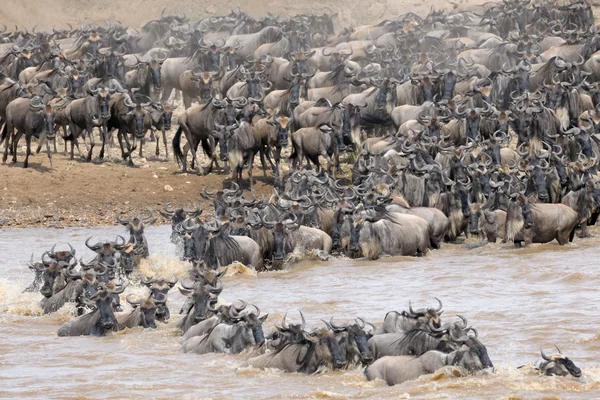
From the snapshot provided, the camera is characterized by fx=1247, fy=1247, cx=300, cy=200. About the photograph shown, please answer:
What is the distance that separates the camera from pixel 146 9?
47.8 meters

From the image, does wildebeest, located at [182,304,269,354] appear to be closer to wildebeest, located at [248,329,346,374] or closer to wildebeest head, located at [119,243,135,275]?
wildebeest, located at [248,329,346,374]

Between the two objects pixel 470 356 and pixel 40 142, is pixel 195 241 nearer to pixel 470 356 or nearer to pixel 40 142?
pixel 470 356

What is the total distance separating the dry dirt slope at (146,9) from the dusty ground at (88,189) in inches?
820

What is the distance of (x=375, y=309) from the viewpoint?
1579cm

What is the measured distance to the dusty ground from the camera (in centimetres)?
2408

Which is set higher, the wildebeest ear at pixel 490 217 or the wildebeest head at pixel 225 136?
the wildebeest head at pixel 225 136

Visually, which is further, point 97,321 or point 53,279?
point 53,279

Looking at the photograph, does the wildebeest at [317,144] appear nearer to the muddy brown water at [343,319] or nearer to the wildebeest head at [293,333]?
the muddy brown water at [343,319]

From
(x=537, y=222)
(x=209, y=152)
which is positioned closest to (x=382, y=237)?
(x=537, y=222)

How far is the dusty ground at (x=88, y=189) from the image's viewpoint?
24078 mm

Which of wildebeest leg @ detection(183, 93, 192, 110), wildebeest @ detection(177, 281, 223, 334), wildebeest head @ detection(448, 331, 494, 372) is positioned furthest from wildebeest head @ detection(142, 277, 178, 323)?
wildebeest leg @ detection(183, 93, 192, 110)

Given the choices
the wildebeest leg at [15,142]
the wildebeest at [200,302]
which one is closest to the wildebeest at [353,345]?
the wildebeest at [200,302]

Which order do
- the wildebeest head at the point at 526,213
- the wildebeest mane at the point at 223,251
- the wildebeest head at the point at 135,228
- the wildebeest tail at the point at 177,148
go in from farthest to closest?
1. the wildebeest tail at the point at 177,148
2. the wildebeest head at the point at 526,213
3. the wildebeest head at the point at 135,228
4. the wildebeest mane at the point at 223,251

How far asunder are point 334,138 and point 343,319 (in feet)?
35.0
